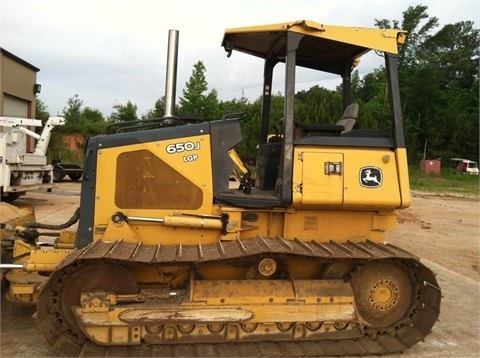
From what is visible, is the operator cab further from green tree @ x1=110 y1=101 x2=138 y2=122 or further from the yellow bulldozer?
green tree @ x1=110 y1=101 x2=138 y2=122

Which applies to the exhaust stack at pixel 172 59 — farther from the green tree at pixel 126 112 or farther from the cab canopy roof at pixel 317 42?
the green tree at pixel 126 112

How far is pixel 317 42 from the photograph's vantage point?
4.73 meters

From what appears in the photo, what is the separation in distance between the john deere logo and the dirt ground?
5.02ft

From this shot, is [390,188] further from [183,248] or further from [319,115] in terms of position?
[319,115]

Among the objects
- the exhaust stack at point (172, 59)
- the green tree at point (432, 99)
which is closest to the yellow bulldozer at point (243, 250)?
the exhaust stack at point (172, 59)

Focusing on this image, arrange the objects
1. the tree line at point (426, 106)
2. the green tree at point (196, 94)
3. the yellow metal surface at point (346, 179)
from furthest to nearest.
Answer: the tree line at point (426, 106), the green tree at point (196, 94), the yellow metal surface at point (346, 179)

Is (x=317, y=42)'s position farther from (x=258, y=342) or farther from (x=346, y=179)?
(x=258, y=342)

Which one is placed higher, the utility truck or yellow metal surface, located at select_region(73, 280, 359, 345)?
the utility truck

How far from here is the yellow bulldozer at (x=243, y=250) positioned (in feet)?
12.4

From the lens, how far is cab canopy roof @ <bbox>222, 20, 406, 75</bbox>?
13.9 feet

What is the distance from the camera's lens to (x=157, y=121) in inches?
177

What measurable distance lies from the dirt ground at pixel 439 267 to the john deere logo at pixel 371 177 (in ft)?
5.02

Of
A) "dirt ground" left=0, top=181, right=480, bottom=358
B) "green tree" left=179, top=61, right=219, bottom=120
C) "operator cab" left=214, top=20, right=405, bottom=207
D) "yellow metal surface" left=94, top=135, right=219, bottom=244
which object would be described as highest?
"green tree" left=179, top=61, right=219, bottom=120

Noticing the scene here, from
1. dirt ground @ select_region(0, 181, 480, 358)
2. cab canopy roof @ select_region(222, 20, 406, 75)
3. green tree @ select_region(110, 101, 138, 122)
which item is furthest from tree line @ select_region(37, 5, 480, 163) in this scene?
cab canopy roof @ select_region(222, 20, 406, 75)
